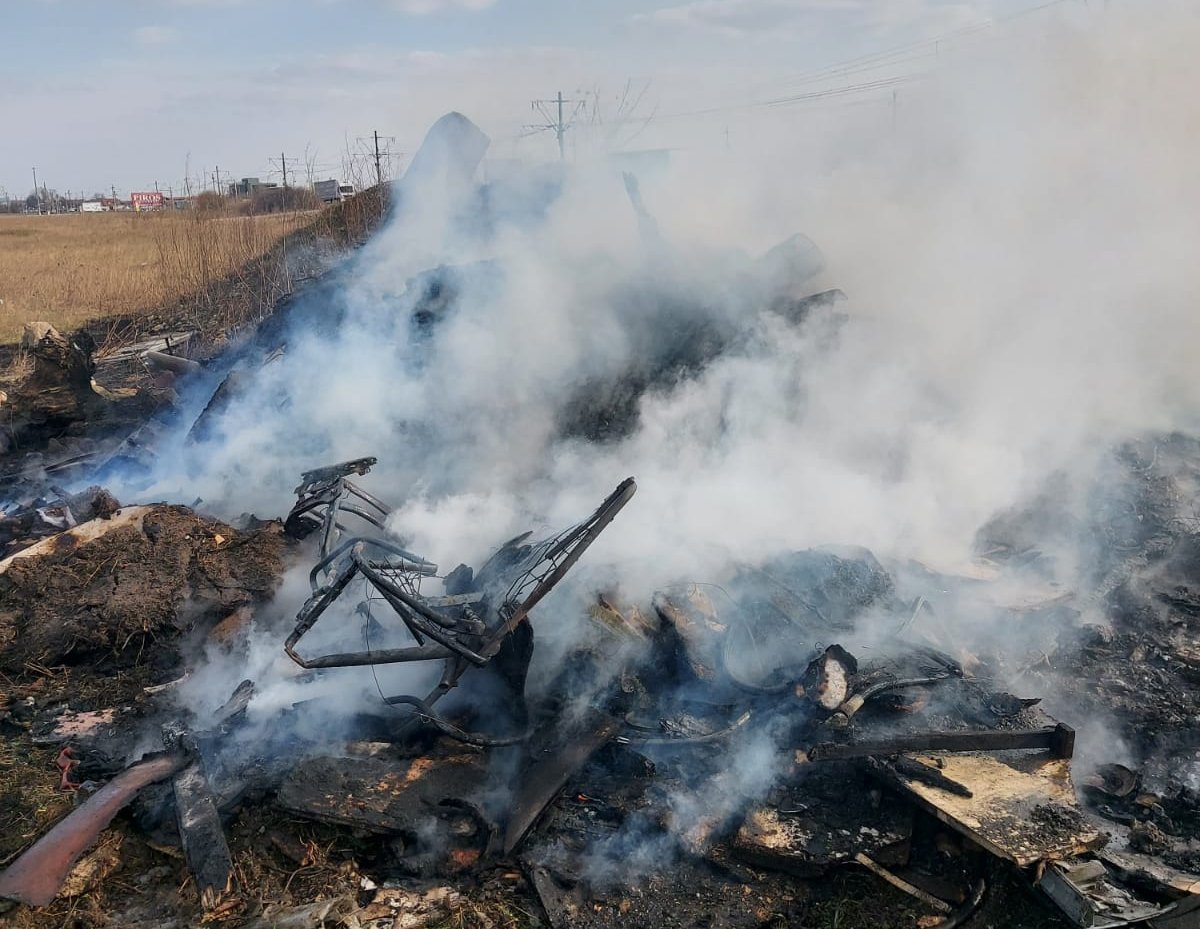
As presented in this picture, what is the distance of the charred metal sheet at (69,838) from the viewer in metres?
4.03

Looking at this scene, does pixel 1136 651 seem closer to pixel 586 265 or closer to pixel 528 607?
pixel 528 607

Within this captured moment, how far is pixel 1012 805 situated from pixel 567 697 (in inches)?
106

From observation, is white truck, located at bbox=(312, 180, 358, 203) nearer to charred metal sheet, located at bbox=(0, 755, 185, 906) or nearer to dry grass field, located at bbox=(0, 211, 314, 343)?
dry grass field, located at bbox=(0, 211, 314, 343)

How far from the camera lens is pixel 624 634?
562cm

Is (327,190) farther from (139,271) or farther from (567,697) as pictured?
(567,697)

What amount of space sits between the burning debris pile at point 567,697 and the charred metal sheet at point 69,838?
0.02m

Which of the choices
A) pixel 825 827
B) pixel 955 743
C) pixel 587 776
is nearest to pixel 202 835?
pixel 587 776

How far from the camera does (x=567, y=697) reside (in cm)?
532

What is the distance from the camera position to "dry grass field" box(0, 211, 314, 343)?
1850 centimetres

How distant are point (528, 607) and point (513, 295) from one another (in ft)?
20.3

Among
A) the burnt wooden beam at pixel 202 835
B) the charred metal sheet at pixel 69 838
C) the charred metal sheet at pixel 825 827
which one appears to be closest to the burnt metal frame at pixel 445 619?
the burnt wooden beam at pixel 202 835

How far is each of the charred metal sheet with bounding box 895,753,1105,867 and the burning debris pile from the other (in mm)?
22

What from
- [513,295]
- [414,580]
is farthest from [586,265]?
[414,580]

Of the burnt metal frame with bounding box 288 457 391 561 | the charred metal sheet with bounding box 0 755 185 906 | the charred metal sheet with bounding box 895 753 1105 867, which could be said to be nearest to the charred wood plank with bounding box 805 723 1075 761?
the charred metal sheet with bounding box 895 753 1105 867
